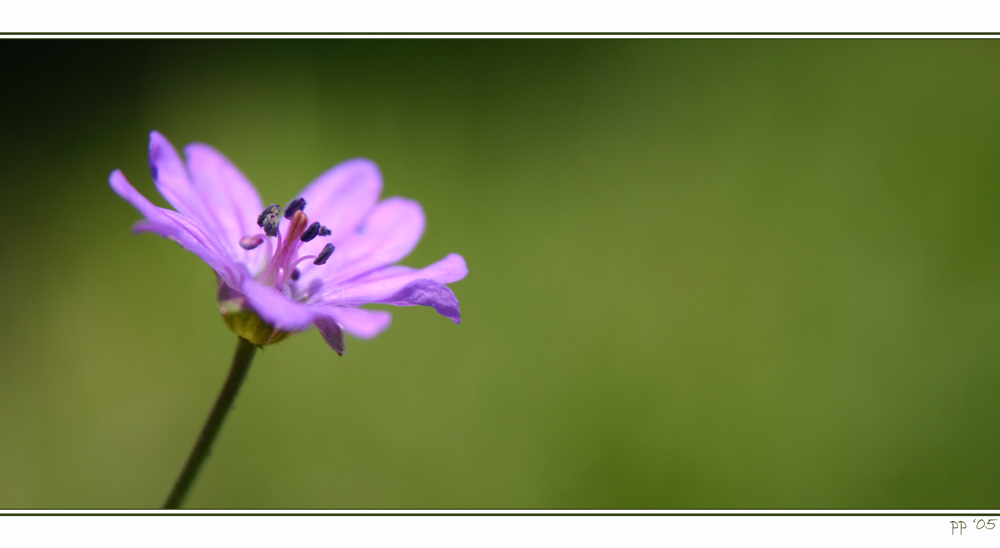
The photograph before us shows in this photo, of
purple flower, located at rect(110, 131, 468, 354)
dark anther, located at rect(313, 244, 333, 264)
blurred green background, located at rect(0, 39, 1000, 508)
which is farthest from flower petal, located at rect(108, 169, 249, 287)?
blurred green background, located at rect(0, 39, 1000, 508)

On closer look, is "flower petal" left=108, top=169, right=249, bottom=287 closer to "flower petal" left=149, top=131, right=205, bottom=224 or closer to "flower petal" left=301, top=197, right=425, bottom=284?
"flower petal" left=149, top=131, right=205, bottom=224

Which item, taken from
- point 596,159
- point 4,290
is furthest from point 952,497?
point 4,290

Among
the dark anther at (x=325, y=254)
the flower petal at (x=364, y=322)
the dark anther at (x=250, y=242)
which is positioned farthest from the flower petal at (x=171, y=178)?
the flower petal at (x=364, y=322)

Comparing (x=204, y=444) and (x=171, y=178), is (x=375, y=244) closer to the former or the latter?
(x=171, y=178)

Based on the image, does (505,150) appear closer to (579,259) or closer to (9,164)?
(579,259)

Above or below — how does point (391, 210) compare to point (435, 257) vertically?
below

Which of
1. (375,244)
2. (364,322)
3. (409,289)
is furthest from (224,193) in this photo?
(364,322)

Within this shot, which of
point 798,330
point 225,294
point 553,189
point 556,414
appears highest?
point 553,189
